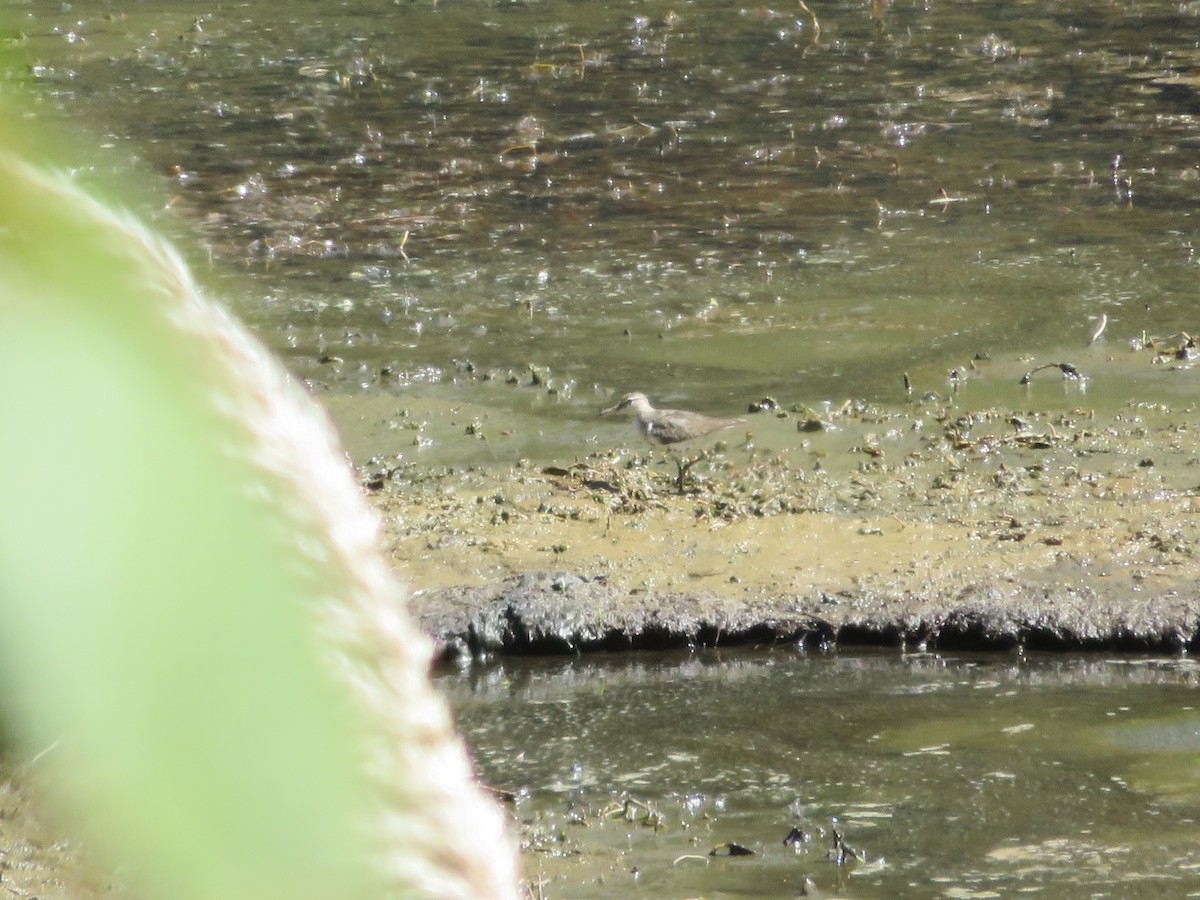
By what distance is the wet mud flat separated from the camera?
441 cm

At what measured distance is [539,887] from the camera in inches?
130

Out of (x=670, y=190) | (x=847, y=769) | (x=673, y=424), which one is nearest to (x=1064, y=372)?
(x=673, y=424)

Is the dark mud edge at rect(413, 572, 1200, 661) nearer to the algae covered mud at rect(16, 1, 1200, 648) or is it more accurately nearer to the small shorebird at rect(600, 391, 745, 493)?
the algae covered mud at rect(16, 1, 1200, 648)

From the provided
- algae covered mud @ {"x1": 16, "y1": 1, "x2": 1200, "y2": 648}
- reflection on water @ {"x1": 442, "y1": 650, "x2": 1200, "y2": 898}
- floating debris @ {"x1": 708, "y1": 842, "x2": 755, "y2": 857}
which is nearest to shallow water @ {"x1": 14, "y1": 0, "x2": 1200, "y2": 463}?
algae covered mud @ {"x1": 16, "y1": 1, "x2": 1200, "y2": 648}

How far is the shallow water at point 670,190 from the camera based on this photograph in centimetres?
676

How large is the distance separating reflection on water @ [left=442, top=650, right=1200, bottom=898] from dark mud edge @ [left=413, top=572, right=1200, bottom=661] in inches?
2.4

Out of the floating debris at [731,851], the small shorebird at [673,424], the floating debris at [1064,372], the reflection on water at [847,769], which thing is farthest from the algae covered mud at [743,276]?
the floating debris at [731,851]

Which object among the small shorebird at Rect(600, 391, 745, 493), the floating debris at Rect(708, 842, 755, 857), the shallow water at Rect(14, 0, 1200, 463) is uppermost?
the shallow water at Rect(14, 0, 1200, 463)

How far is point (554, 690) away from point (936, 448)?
77.2 inches

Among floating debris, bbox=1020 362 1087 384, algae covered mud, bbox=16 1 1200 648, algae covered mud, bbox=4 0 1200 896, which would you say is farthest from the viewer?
floating debris, bbox=1020 362 1087 384

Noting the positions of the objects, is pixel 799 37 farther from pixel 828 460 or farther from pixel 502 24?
pixel 828 460

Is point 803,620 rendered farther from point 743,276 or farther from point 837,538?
point 743,276

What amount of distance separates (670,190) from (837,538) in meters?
4.88

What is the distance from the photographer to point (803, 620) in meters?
4.43
